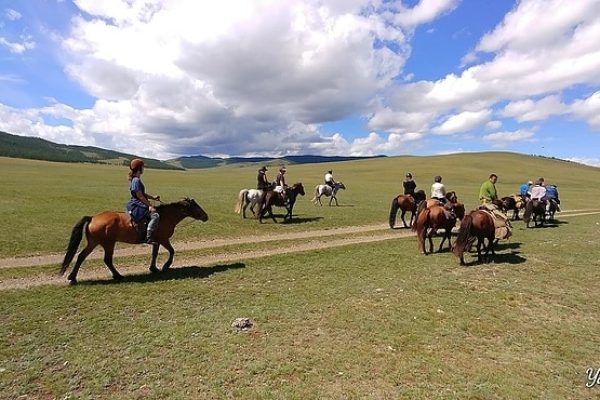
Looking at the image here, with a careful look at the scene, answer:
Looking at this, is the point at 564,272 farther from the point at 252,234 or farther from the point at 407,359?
the point at 252,234

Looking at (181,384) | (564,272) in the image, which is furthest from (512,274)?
(181,384)

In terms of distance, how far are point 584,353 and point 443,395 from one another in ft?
10.8

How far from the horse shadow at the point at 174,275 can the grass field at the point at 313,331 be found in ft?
0.19

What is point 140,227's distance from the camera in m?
10.7

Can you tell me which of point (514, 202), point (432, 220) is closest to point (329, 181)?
point (514, 202)

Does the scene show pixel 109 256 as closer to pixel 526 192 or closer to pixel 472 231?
pixel 472 231

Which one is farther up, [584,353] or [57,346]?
[584,353]

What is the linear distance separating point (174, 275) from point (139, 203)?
→ 2.32 m

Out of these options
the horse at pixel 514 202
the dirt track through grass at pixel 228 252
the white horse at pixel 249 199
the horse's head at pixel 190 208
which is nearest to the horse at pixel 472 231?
the dirt track through grass at pixel 228 252

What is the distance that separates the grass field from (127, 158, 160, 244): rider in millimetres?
1509

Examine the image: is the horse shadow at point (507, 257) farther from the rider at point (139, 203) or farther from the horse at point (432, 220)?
the rider at point (139, 203)

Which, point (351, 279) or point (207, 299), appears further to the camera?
point (351, 279)

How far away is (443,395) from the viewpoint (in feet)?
18.2

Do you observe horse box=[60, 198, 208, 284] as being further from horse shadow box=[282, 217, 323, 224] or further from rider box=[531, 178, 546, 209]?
rider box=[531, 178, 546, 209]
